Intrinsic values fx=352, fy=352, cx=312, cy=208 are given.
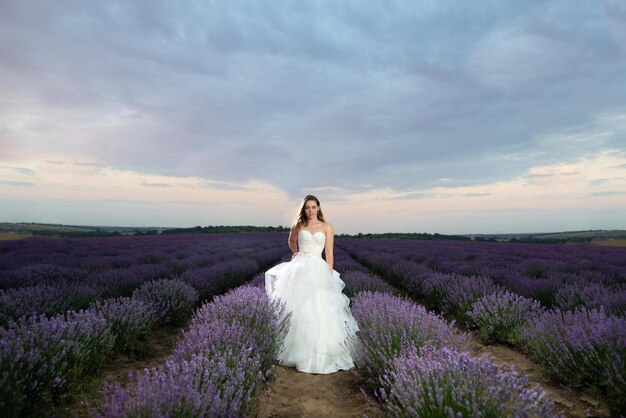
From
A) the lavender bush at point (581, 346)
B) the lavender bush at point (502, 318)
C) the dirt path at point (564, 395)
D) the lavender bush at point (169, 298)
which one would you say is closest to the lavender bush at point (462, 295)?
the lavender bush at point (502, 318)

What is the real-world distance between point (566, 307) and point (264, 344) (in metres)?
4.22

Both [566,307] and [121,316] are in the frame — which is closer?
[121,316]

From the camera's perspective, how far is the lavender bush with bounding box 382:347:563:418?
68.5 inches

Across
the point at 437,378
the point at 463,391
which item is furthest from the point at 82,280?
the point at 463,391

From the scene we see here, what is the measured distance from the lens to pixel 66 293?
4590 millimetres

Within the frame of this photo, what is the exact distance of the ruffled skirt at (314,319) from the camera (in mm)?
3494

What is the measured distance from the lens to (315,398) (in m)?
2.85

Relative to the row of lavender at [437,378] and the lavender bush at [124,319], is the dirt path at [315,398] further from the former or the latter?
the lavender bush at [124,319]

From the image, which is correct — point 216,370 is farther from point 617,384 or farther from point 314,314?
point 617,384

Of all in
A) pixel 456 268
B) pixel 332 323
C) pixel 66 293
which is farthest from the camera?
pixel 456 268

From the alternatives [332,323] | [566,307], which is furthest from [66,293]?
[566,307]

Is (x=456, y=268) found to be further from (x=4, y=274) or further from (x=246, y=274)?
(x=4, y=274)

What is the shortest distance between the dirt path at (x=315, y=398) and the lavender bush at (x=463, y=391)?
532mm

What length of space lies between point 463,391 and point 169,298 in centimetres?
435
